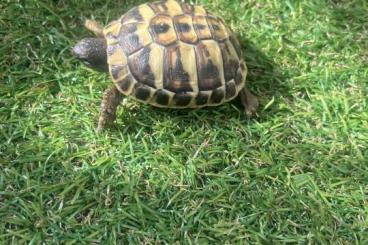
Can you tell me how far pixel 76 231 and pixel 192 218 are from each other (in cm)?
64

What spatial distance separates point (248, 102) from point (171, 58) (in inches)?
25.5

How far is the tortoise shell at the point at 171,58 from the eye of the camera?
302cm

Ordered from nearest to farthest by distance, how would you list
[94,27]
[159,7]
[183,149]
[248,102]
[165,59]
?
[165,59] < [183,149] < [159,7] < [248,102] < [94,27]

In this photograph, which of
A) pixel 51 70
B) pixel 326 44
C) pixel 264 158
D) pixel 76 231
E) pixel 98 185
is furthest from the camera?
pixel 326 44

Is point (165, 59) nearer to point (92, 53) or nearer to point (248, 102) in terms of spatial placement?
point (92, 53)

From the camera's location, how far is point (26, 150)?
2990mm

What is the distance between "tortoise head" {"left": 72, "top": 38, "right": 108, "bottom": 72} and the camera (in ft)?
10.3

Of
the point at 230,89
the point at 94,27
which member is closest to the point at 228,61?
the point at 230,89

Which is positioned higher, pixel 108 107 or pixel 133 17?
pixel 133 17

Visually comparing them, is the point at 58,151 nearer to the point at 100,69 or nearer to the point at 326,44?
the point at 100,69

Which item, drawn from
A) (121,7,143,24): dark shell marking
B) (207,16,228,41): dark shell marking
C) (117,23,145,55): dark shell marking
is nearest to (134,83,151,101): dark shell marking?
(117,23,145,55): dark shell marking

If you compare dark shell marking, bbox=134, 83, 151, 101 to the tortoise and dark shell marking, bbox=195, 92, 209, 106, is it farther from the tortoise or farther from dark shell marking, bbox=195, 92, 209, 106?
dark shell marking, bbox=195, 92, 209, 106

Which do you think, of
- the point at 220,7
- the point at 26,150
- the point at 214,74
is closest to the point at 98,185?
the point at 26,150

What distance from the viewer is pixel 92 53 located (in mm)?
3129
